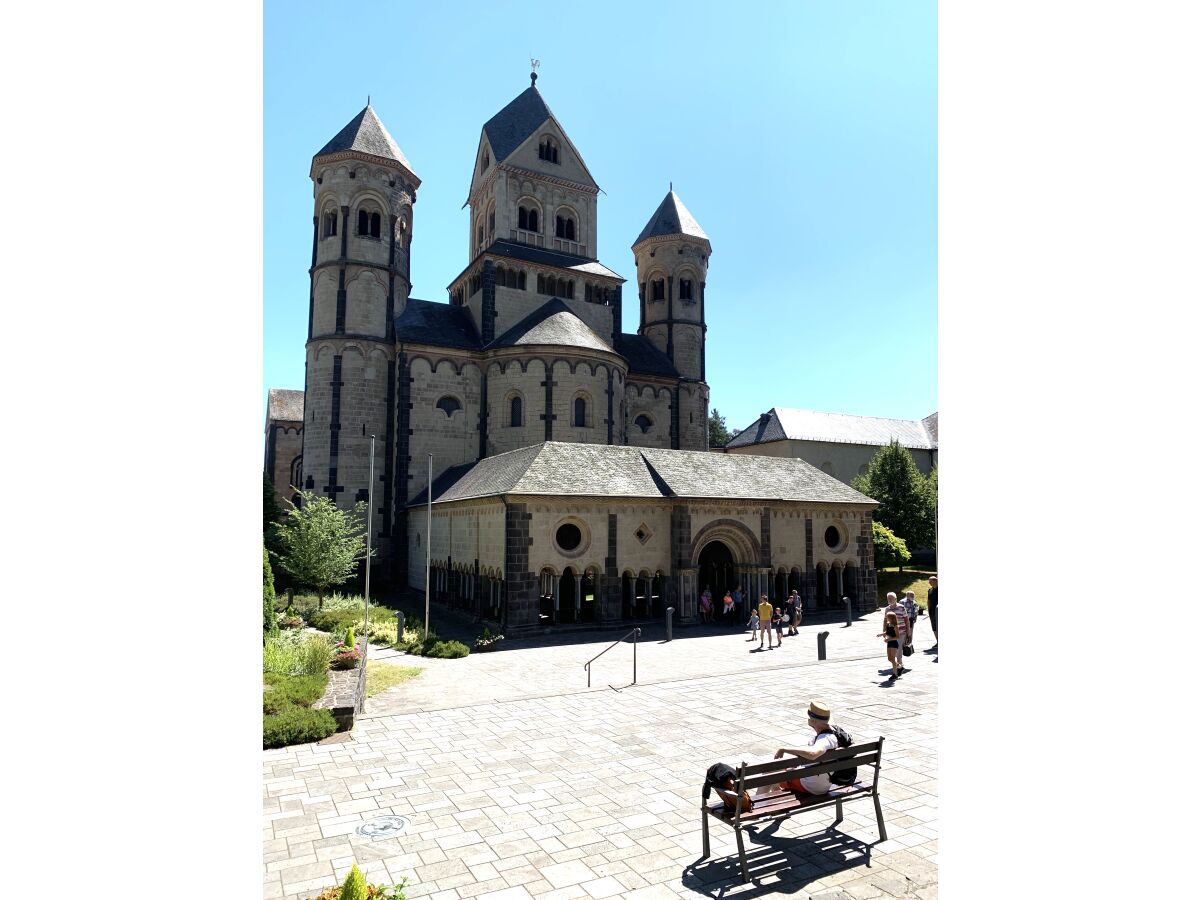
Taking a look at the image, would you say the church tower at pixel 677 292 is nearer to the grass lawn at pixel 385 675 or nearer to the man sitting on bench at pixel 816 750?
the grass lawn at pixel 385 675

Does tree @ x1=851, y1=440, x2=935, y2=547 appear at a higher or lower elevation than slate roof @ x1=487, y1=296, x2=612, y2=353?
lower

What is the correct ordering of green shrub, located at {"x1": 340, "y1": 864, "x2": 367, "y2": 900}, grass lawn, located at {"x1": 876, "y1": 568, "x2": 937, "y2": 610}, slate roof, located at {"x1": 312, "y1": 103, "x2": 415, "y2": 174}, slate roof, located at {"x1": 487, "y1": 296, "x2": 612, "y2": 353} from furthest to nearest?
1. slate roof, located at {"x1": 312, "y1": 103, "x2": 415, "y2": 174}
2. grass lawn, located at {"x1": 876, "y1": 568, "x2": 937, "y2": 610}
3. slate roof, located at {"x1": 487, "y1": 296, "x2": 612, "y2": 353}
4. green shrub, located at {"x1": 340, "y1": 864, "x2": 367, "y2": 900}

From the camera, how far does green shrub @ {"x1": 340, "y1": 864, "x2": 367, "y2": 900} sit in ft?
14.1

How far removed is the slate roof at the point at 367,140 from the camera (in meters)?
37.8

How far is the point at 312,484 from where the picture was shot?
34.1m

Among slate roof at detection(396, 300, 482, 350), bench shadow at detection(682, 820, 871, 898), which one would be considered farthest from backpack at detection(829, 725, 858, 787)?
slate roof at detection(396, 300, 482, 350)

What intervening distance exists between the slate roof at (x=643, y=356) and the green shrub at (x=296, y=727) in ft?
110

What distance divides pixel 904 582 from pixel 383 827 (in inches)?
1450

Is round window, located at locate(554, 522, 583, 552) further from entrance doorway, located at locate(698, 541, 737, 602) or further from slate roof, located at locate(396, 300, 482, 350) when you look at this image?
slate roof, located at locate(396, 300, 482, 350)

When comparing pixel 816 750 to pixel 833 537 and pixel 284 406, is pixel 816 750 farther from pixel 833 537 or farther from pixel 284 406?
pixel 284 406

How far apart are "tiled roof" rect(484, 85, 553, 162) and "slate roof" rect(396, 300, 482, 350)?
35.8ft

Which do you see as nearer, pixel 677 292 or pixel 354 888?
pixel 354 888

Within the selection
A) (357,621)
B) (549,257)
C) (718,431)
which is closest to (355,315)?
(549,257)

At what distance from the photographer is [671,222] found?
47.3 meters
